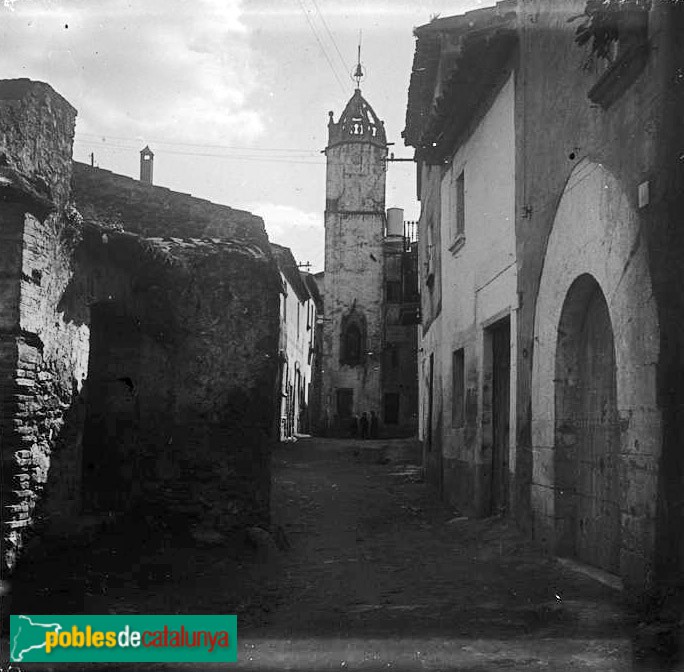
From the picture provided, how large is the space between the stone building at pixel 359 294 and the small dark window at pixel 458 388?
23.4 metres

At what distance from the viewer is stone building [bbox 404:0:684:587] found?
511 centimetres

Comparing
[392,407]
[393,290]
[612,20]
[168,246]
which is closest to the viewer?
[612,20]

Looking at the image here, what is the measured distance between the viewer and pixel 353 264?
35.9 metres

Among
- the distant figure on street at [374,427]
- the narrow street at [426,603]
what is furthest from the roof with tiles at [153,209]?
the distant figure on street at [374,427]

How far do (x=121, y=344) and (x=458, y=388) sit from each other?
511cm

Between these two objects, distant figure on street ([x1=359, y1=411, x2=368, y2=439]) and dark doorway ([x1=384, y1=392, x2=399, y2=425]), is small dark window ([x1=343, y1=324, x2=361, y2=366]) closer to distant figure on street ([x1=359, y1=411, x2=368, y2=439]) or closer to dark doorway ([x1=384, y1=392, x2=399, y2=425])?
dark doorway ([x1=384, y1=392, x2=399, y2=425])

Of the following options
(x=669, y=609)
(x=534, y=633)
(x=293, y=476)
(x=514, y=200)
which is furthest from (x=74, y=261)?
(x=293, y=476)

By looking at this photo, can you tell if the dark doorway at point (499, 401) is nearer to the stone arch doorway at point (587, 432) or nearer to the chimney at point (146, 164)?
the stone arch doorway at point (587, 432)

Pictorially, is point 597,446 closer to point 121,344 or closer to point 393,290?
point 121,344

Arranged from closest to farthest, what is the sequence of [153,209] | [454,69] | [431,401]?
1. [153,209]
2. [454,69]
3. [431,401]

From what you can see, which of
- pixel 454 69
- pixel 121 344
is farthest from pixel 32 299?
pixel 454 69

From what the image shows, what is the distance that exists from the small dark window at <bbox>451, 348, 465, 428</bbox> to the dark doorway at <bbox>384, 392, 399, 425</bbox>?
79.5 ft

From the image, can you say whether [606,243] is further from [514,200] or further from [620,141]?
[514,200]

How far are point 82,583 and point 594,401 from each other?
175 inches
